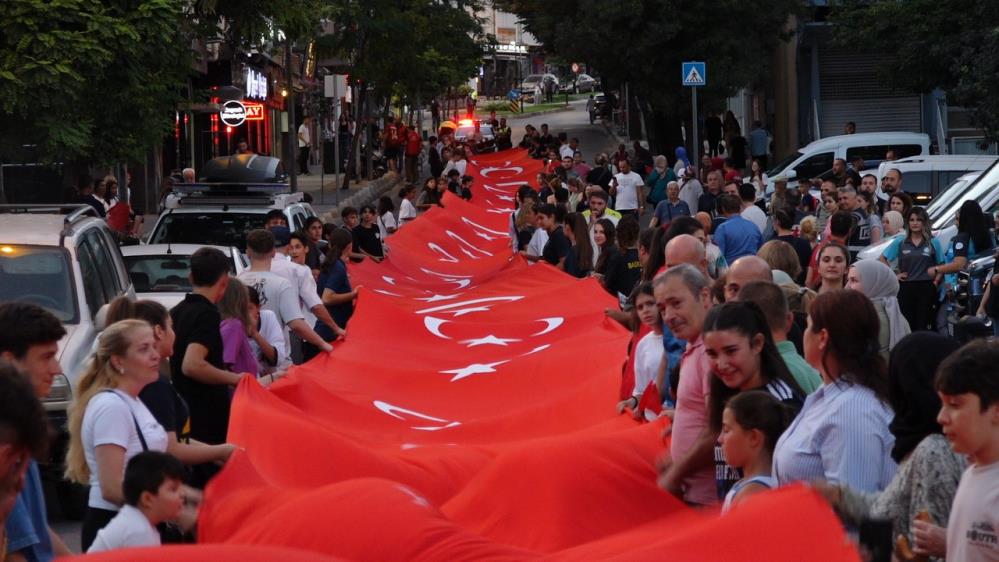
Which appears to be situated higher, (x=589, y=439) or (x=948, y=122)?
(x=948, y=122)

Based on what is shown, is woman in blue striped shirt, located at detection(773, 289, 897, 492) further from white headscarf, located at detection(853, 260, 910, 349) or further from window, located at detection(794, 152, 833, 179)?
window, located at detection(794, 152, 833, 179)

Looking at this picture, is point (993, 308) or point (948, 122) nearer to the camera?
point (993, 308)

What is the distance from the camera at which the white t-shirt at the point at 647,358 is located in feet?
30.1

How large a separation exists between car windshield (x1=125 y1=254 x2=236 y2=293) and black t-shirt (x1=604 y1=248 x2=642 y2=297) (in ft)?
13.5

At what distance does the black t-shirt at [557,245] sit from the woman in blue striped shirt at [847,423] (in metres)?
11.8

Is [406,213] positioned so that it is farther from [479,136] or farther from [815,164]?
[479,136]

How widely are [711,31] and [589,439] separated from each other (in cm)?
3222

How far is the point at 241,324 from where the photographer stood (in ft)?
32.4

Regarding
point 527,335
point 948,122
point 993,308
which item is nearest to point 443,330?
point 527,335

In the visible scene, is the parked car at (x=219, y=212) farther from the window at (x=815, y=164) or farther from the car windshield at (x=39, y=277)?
the window at (x=815, y=164)

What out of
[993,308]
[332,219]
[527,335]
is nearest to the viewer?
[993,308]

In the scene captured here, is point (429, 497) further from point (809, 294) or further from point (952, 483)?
point (952, 483)

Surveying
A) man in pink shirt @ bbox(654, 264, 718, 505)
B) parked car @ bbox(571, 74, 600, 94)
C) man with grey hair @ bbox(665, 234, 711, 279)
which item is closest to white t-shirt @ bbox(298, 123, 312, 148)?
man with grey hair @ bbox(665, 234, 711, 279)

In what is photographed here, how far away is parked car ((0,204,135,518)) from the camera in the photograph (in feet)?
34.9
